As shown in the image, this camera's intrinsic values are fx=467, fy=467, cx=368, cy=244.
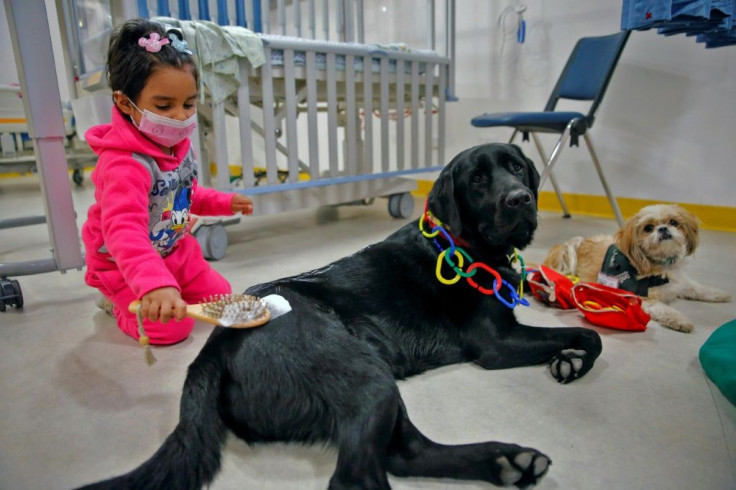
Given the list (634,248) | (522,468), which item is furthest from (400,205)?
(522,468)

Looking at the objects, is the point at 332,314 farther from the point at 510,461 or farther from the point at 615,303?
the point at 615,303

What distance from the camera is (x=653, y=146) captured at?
2742 mm

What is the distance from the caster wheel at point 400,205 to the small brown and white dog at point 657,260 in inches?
62.6

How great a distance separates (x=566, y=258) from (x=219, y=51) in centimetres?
166

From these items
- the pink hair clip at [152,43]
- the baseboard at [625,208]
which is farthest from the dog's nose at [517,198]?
the baseboard at [625,208]

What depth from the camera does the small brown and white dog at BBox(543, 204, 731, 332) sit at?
4.87 ft

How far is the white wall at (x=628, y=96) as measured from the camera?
2535mm

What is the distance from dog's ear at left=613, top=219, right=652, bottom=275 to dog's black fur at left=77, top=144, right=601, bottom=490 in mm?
512

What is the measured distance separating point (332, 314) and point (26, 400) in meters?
0.72

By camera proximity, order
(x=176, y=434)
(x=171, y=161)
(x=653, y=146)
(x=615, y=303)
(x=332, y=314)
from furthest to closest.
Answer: (x=653, y=146) → (x=615, y=303) → (x=171, y=161) → (x=332, y=314) → (x=176, y=434)

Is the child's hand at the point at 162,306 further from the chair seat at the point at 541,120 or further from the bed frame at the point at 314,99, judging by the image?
the chair seat at the point at 541,120

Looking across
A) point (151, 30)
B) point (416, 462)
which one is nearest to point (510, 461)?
point (416, 462)

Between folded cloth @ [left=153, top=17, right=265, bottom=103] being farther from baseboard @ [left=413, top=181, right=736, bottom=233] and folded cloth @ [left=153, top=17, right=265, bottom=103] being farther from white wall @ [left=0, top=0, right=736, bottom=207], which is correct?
baseboard @ [left=413, top=181, right=736, bottom=233]

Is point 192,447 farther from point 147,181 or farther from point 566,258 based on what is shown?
point 566,258
